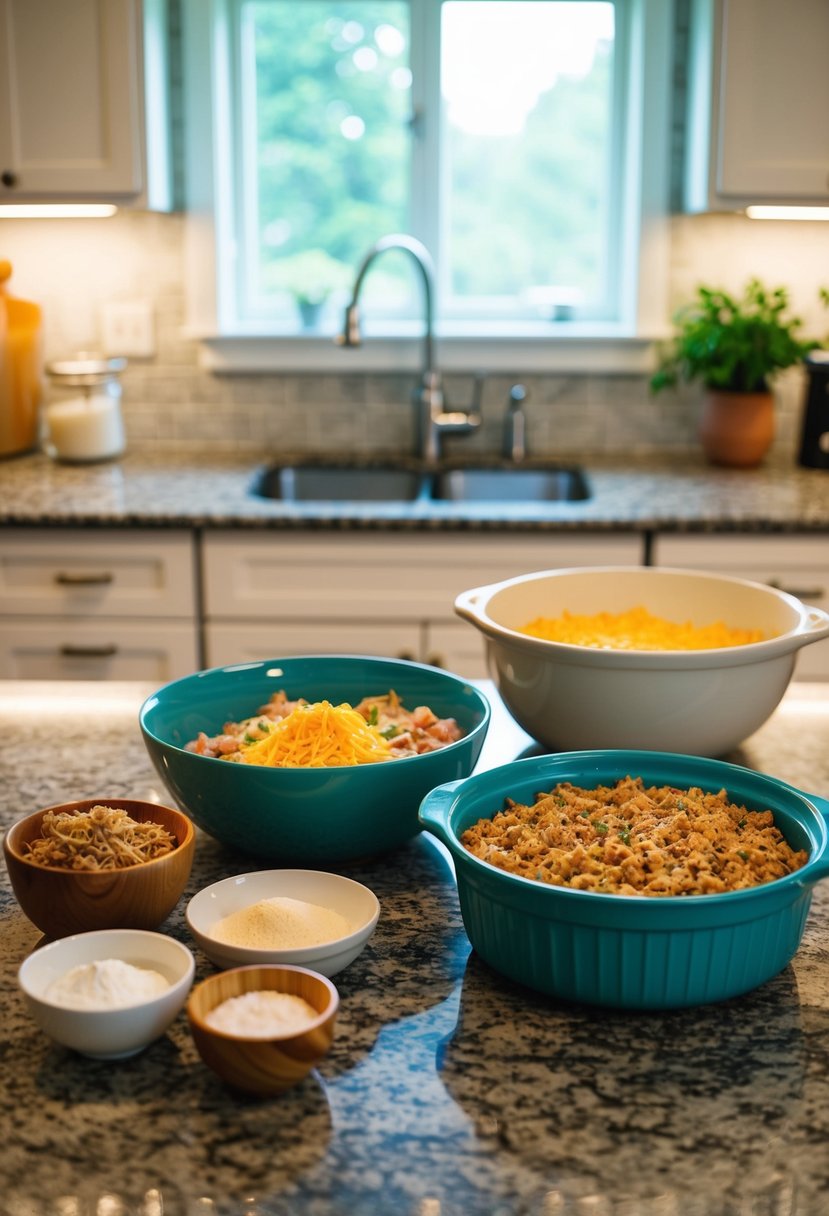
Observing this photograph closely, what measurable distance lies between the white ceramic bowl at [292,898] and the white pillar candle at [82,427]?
2.35 metres

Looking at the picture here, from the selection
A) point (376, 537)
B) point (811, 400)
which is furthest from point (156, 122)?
point (811, 400)

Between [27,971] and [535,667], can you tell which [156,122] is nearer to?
[535,667]

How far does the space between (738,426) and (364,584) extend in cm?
110

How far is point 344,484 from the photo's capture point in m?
3.35

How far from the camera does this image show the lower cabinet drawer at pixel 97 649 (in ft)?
9.16

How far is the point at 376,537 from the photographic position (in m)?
2.75

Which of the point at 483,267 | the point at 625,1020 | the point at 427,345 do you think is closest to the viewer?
the point at 625,1020

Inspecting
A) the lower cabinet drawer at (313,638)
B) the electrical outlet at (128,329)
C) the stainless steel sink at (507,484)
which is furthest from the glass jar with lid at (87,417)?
the stainless steel sink at (507,484)

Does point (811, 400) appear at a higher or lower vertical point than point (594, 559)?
higher

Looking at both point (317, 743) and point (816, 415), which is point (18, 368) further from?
point (317, 743)

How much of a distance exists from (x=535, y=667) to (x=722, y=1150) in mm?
609

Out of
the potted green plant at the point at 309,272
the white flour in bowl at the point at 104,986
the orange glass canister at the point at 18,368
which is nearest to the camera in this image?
the white flour in bowl at the point at 104,986

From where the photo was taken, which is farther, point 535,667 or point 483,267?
point 483,267

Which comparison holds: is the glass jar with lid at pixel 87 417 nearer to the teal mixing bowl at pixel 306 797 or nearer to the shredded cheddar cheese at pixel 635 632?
the shredded cheddar cheese at pixel 635 632
